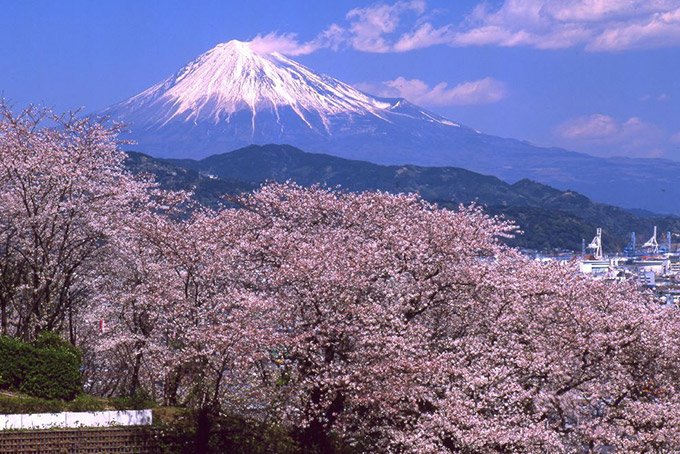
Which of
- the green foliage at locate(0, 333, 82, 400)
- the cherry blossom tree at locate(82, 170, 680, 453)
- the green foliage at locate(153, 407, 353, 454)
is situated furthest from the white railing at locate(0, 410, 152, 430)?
the cherry blossom tree at locate(82, 170, 680, 453)

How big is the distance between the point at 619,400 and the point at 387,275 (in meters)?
5.50

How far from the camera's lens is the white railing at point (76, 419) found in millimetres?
16750

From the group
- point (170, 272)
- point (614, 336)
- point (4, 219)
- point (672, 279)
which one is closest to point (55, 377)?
point (170, 272)

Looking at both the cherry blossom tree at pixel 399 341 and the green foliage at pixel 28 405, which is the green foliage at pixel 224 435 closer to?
the cherry blossom tree at pixel 399 341

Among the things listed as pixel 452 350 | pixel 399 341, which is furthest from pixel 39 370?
pixel 452 350

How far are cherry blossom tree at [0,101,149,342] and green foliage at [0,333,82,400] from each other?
2231 millimetres

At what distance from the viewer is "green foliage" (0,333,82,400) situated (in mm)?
17734

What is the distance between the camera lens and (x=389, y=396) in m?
16.8

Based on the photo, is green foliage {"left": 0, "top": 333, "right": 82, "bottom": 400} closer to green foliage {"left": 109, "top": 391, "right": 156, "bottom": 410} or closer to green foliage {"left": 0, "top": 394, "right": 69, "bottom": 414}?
green foliage {"left": 0, "top": 394, "right": 69, "bottom": 414}

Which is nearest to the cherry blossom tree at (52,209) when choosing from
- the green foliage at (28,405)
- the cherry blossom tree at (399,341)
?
the cherry blossom tree at (399,341)

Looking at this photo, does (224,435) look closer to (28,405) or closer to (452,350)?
(28,405)

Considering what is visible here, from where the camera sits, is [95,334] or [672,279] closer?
[95,334]

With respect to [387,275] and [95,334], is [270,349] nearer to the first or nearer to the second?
[387,275]

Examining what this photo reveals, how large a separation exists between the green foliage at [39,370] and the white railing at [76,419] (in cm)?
72
